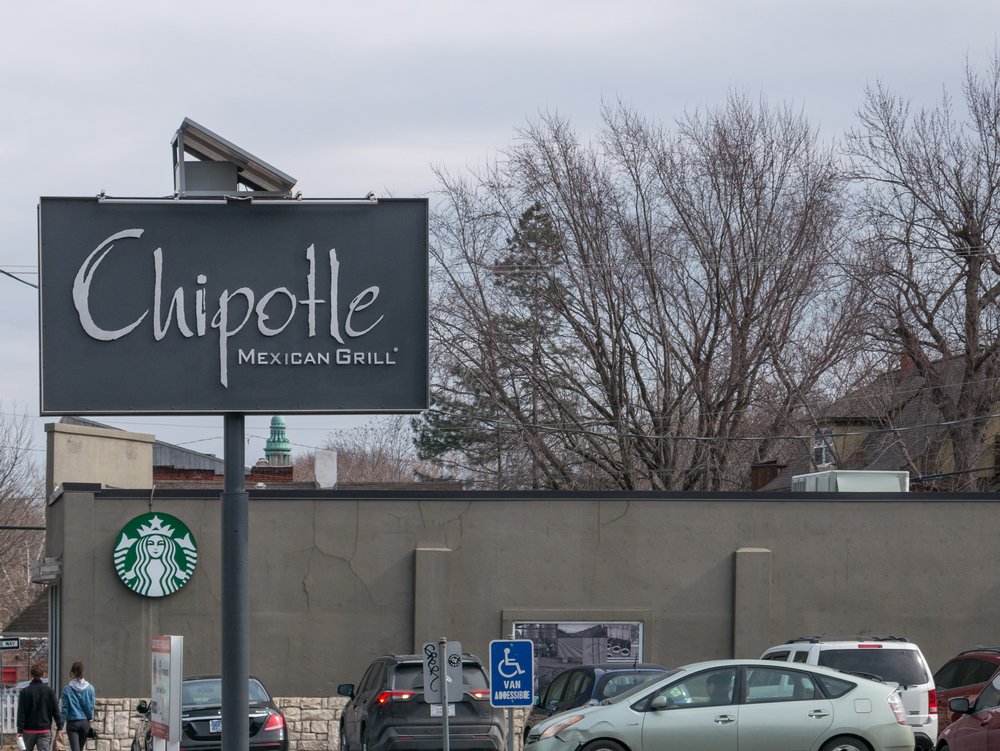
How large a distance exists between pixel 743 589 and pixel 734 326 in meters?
12.8

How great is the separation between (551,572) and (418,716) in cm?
623

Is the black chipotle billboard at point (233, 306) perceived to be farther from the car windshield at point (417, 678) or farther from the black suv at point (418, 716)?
the car windshield at point (417, 678)

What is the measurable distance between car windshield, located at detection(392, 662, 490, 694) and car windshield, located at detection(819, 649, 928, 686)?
4263 millimetres

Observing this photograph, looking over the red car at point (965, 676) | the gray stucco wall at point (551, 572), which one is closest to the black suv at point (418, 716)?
the gray stucco wall at point (551, 572)

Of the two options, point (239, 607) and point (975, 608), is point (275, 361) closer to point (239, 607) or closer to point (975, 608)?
point (239, 607)

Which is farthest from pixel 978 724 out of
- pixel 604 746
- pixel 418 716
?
pixel 418 716

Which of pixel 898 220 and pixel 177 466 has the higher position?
pixel 898 220

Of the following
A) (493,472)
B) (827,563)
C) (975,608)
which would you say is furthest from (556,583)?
(493,472)

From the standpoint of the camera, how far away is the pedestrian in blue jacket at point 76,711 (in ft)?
52.6

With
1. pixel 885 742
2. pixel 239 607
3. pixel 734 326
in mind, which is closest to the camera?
pixel 239 607

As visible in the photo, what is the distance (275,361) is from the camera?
8406 millimetres

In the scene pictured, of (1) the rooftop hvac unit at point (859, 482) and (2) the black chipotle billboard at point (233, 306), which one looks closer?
(2) the black chipotle billboard at point (233, 306)

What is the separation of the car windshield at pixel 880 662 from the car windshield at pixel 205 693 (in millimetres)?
7315

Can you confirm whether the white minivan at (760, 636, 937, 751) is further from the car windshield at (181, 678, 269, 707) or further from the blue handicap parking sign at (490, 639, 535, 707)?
the car windshield at (181, 678, 269, 707)
